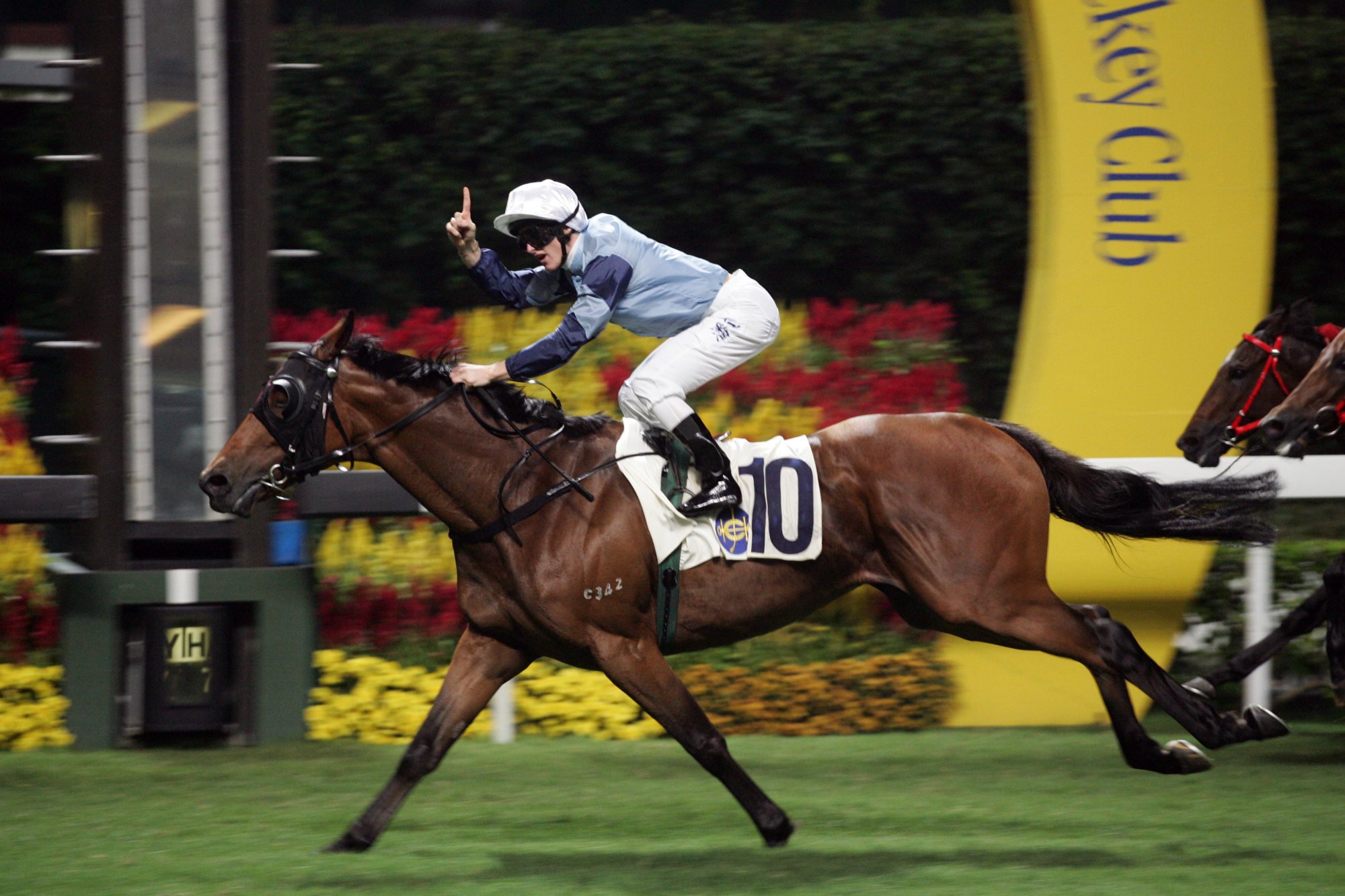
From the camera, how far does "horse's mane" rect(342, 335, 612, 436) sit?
445 centimetres

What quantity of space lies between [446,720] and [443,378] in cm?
96

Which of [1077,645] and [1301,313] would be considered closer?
[1077,645]

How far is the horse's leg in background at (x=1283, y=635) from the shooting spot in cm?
555

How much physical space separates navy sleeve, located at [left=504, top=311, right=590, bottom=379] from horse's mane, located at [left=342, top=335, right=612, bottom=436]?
0.21 m

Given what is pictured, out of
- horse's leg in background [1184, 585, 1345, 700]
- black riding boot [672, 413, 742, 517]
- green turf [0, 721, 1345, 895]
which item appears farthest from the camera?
A: horse's leg in background [1184, 585, 1345, 700]

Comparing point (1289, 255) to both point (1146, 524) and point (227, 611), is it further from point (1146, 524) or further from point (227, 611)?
point (227, 611)

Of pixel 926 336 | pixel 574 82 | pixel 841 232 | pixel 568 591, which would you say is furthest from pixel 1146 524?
pixel 574 82

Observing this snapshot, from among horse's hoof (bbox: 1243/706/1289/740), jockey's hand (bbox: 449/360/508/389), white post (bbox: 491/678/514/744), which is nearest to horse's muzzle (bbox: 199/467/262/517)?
jockey's hand (bbox: 449/360/508/389)

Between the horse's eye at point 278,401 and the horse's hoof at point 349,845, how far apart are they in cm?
118

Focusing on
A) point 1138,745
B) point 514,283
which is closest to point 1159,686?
point 1138,745

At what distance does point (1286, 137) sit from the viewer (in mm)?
8547

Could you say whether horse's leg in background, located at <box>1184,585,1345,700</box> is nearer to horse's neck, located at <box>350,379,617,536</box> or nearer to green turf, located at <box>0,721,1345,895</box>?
green turf, located at <box>0,721,1345,895</box>

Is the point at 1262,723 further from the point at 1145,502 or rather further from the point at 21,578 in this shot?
the point at 21,578

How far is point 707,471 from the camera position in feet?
14.6
